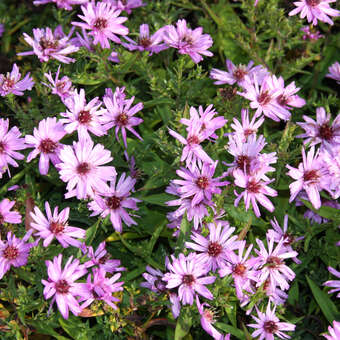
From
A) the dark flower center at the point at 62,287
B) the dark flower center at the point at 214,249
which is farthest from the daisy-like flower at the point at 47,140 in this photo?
the dark flower center at the point at 214,249

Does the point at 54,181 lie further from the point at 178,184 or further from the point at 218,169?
the point at 218,169

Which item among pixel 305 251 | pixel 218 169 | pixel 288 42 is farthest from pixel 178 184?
pixel 288 42

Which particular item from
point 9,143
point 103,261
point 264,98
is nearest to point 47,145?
point 9,143

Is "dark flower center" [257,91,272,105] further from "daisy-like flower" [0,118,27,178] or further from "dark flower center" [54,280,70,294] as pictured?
"dark flower center" [54,280,70,294]

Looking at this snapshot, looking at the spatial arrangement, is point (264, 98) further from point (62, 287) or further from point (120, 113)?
point (62, 287)

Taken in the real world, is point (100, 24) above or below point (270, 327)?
above

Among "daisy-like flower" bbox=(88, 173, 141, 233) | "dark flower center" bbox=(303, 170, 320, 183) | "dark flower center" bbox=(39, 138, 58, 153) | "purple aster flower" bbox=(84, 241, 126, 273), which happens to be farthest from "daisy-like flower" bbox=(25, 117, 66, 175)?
"dark flower center" bbox=(303, 170, 320, 183)
